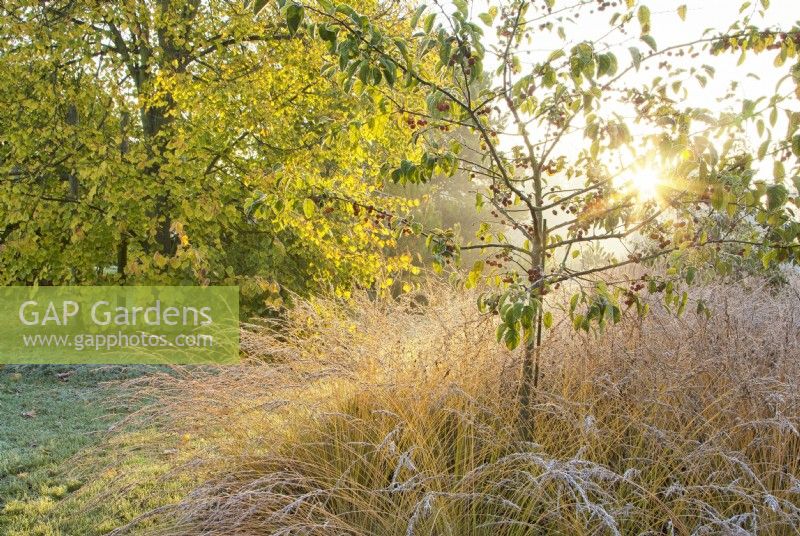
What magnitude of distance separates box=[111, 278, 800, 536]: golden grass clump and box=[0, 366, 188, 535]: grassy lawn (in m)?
0.48

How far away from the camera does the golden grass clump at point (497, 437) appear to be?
3.19 metres

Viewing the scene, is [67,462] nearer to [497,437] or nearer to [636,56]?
[497,437]

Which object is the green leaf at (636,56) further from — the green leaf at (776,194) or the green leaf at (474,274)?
the green leaf at (474,274)

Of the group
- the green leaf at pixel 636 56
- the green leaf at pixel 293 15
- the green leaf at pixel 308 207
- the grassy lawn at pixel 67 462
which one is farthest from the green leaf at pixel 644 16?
the grassy lawn at pixel 67 462

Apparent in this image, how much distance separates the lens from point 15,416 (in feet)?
23.7

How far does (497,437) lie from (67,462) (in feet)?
10.8

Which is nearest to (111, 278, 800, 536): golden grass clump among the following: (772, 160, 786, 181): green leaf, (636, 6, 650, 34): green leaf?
(772, 160, 786, 181): green leaf

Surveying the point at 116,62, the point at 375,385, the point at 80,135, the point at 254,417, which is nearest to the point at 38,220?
the point at 80,135

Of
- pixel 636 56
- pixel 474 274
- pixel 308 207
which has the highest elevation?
pixel 636 56

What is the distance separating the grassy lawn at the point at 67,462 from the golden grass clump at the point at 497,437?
48 cm

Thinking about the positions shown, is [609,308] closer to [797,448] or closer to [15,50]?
[797,448]

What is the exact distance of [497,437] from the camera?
3.77m

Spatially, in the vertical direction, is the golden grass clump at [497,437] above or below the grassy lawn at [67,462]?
above

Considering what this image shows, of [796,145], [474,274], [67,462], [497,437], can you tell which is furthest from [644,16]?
[67,462]
